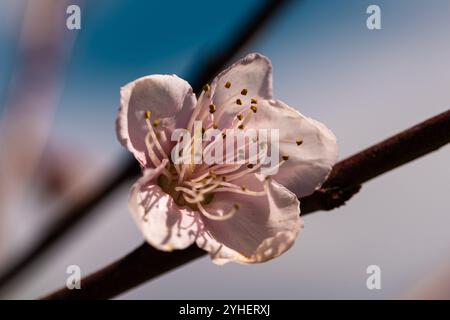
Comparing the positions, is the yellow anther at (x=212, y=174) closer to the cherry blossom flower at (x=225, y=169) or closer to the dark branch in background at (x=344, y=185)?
the cherry blossom flower at (x=225, y=169)

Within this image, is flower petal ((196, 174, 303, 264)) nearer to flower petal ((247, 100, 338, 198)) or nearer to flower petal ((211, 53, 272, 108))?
flower petal ((247, 100, 338, 198))

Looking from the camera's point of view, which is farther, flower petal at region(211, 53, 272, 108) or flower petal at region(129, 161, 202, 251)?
flower petal at region(211, 53, 272, 108)

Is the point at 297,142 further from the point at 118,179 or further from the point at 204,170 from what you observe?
the point at 118,179

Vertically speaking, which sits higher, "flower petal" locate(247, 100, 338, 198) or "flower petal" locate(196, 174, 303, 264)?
"flower petal" locate(247, 100, 338, 198)

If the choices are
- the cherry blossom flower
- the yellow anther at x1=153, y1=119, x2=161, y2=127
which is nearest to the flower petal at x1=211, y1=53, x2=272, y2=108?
the cherry blossom flower
